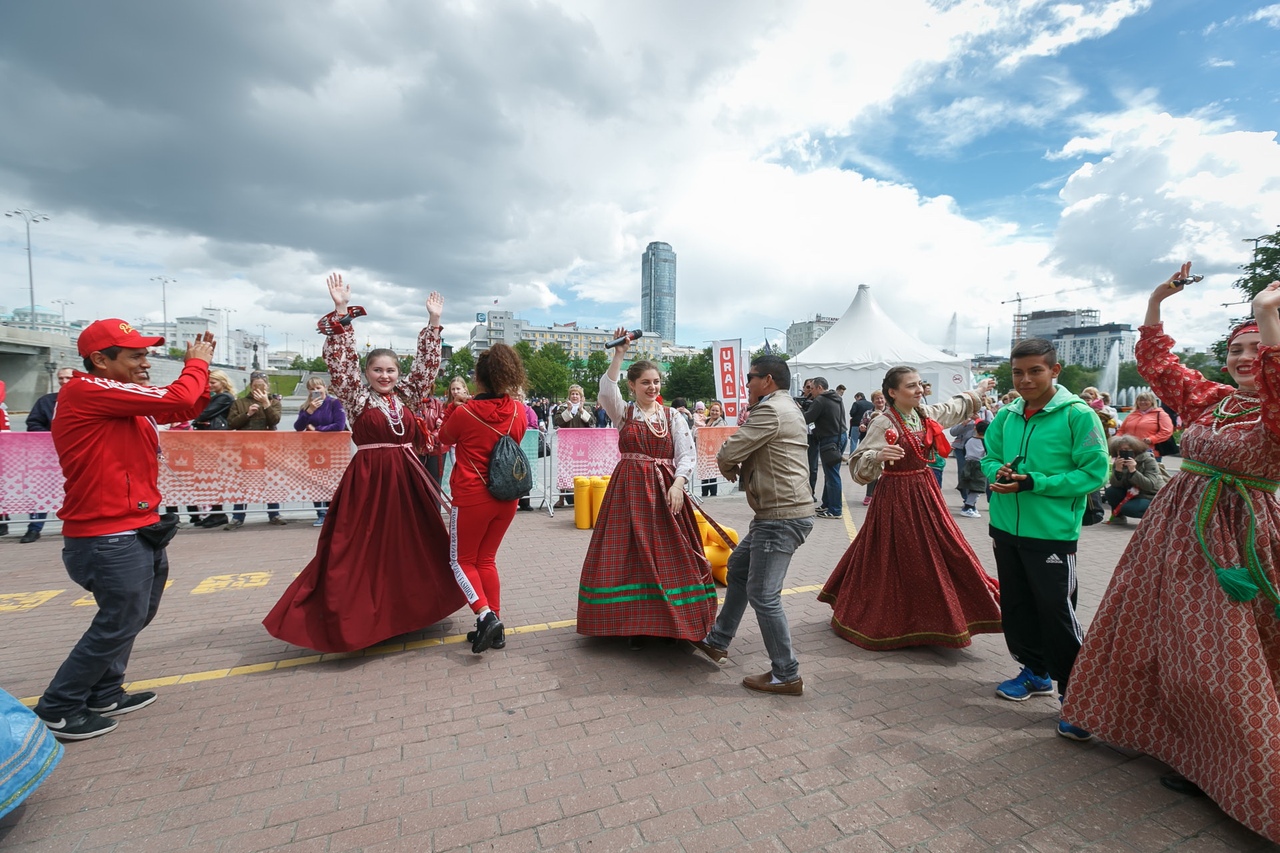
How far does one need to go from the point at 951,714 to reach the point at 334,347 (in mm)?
4339

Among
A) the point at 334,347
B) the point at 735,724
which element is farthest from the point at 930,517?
the point at 334,347

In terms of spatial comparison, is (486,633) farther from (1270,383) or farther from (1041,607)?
(1270,383)

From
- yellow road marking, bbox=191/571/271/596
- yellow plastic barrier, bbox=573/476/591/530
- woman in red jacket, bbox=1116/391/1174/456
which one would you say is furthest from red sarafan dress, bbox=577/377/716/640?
woman in red jacket, bbox=1116/391/1174/456

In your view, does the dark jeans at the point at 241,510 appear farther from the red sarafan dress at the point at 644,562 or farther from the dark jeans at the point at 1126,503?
the dark jeans at the point at 1126,503

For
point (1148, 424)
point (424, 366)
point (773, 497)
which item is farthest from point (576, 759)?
point (1148, 424)

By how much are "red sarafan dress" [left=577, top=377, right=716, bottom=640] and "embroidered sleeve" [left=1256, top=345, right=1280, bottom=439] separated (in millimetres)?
2639

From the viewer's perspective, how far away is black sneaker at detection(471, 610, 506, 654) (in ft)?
13.3

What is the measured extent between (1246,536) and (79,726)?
213 inches

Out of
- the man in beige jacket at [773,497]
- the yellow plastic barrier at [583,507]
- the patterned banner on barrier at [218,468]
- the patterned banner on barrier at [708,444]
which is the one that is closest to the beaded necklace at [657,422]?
the man in beige jacket at [773,497]

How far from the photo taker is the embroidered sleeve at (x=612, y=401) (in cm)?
416

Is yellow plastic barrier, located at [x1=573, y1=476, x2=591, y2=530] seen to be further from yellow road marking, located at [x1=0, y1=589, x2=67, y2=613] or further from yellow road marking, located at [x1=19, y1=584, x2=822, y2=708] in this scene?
yellow road marking, located at [x1=0, y1=589, x2=67, y2=613]

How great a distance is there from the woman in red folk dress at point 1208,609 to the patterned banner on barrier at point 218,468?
322 inches

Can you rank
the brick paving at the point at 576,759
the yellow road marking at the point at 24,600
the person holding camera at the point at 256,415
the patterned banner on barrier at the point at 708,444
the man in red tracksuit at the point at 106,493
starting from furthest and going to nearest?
1. the patterned banner on barrier at the point at 708,444
2. the person holding camera at the point at 256,415
3. the yellow road marking at the point at 24,600
4. the man in red tracksuit at the point at 106,493
5. the brick paving at the point at 576,759

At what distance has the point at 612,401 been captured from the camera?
13.9 feet
